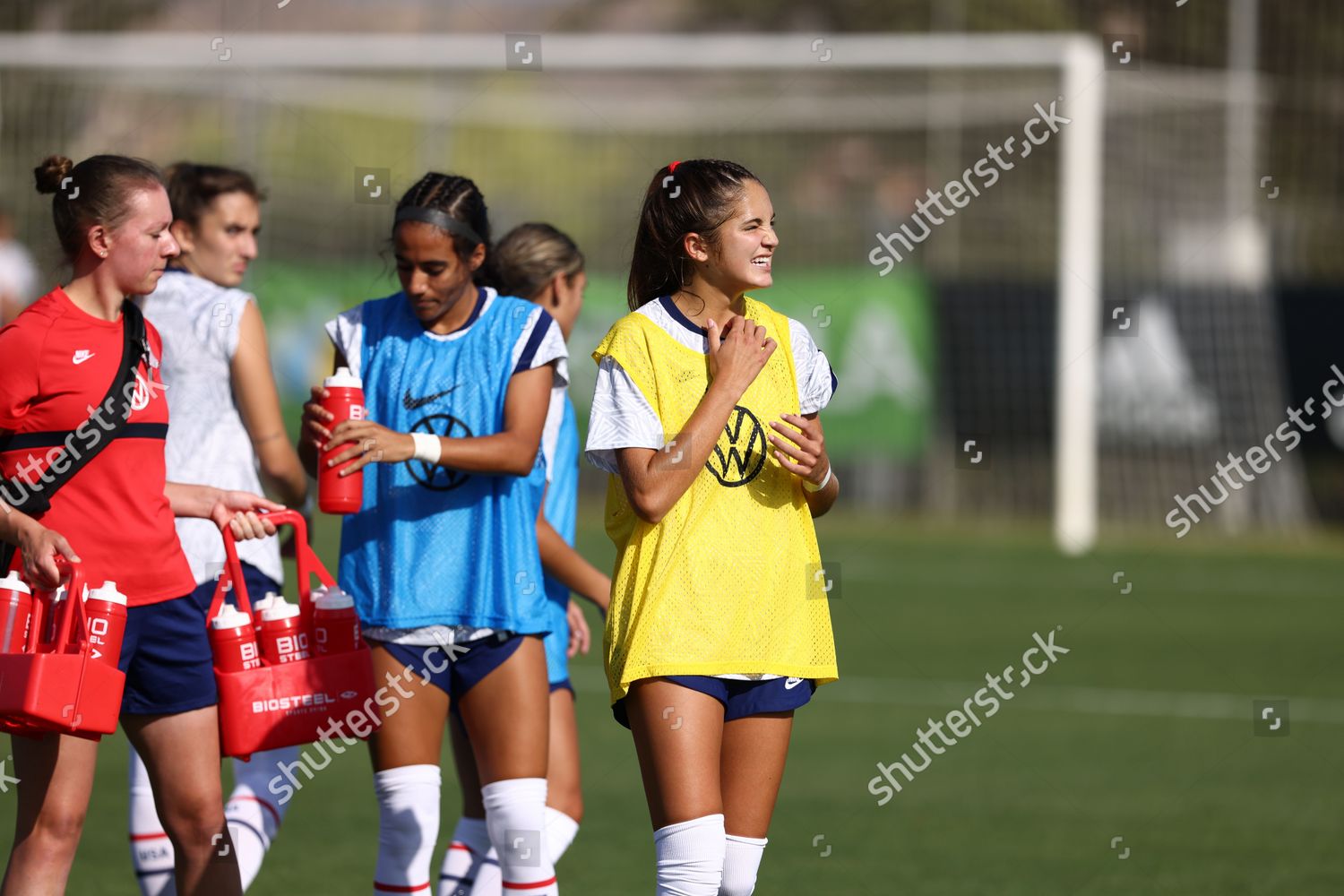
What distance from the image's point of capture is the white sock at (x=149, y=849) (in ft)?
16.9

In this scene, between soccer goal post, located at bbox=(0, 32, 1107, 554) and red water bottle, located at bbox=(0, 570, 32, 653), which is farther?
soccer goal post, located at bbox=(0, 32, 1107, 554)

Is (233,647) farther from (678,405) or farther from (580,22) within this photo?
(580,22)

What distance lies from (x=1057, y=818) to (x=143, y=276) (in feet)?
15.2

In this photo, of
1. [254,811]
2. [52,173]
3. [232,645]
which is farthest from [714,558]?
[254,811]

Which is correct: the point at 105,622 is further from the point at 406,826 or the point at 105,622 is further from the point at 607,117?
the point at 607,117

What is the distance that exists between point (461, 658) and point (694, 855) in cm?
94

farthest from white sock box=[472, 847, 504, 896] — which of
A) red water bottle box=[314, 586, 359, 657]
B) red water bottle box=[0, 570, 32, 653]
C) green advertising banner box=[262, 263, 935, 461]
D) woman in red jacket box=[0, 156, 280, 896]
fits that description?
green advertising banner box=[262, 263, 935, 461]

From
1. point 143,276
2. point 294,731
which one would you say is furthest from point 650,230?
point 294,731

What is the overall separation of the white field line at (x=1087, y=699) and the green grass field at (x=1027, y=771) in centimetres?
3

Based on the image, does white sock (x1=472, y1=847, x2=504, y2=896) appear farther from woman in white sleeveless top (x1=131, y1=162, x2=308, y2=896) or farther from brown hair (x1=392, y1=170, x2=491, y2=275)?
brown hair (x1=392, y1=170, x2=491, y2=275)

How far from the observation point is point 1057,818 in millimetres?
7207

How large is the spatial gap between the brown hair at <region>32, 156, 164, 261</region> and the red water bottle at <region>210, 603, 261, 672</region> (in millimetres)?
935

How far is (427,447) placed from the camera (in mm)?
4281

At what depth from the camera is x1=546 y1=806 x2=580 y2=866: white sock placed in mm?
5043
